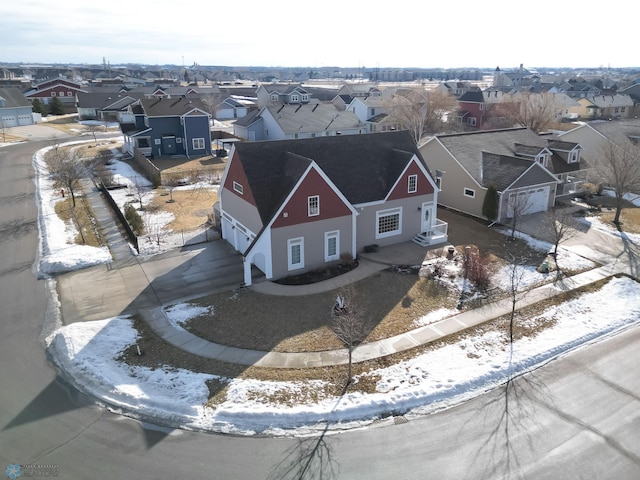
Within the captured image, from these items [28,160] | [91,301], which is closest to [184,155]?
[28,160]

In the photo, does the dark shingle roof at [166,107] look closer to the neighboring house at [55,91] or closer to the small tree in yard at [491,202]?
the small tree in yard at [491,202]

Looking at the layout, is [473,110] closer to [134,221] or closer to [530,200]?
[530,200]

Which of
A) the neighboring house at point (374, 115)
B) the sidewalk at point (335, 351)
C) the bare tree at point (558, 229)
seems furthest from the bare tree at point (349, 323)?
the neighboring house at point (374, 115)

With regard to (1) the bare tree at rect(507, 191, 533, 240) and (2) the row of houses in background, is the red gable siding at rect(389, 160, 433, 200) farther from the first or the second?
(1) the bare tree at rect(507, 191, 533, 240)

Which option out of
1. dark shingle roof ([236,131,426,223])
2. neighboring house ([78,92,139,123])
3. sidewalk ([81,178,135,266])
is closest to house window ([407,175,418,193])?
dark shingle roof ([236,131,426,223])

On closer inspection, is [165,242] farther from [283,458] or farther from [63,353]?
[283,458]

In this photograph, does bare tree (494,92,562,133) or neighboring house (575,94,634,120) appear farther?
neighboring house (575,94,634,120)
